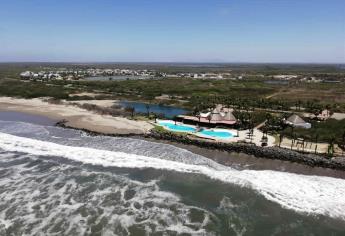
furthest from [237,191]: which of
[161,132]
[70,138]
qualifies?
[70,138]

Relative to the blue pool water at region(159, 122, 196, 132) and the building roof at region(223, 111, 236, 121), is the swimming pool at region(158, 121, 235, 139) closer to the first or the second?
the blue pool water at region(159, 122, 196, 132)

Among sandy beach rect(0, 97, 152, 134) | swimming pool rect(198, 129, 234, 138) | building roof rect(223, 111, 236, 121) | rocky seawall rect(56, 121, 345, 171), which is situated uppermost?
building roof rect(223, 111, 236, 121)

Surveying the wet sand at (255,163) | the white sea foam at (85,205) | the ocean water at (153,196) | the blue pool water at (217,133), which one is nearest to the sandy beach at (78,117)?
the blue pool water at (217,133)

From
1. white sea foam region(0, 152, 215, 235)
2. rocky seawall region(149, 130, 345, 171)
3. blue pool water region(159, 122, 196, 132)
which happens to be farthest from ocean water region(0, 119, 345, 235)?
blue pool water region(159, 122, 196, 132)

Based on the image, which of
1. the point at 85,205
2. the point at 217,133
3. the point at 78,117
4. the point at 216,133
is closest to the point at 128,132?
the point at 216,133

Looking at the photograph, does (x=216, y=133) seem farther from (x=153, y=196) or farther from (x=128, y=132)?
(x=153, y=196)
